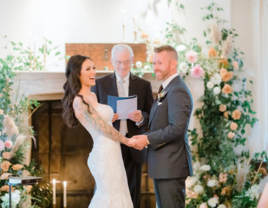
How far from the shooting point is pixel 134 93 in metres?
3.90

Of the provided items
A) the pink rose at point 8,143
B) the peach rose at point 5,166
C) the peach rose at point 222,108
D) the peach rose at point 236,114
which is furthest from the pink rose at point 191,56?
the peach rose at point 5,166

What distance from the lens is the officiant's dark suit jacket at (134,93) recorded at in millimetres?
3813

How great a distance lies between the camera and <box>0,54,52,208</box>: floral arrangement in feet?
13.7

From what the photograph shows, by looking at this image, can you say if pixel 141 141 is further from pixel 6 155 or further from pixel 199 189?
pixel 6 155

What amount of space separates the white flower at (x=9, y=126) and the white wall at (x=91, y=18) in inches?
41.5

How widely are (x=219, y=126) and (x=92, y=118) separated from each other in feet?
7.14

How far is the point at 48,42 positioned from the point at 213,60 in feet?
6.78

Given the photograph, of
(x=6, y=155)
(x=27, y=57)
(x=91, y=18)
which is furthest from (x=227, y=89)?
(x=6, y=155)

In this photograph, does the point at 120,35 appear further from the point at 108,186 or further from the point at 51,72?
the point at 108,186

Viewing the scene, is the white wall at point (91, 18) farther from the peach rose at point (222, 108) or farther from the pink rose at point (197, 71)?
the peach rose at point (222, 108)

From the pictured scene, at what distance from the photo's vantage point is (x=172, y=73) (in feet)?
11.3

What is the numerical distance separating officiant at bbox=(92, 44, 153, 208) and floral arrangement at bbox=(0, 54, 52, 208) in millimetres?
1025

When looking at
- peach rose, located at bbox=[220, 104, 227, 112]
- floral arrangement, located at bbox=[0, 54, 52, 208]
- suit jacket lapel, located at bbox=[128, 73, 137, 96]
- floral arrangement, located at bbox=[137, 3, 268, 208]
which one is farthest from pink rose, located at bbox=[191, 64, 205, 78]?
floral arrangement, located at bbox=[0, 54, 52, 208]

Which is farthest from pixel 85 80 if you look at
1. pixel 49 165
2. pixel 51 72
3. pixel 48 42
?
pixel 49 165
